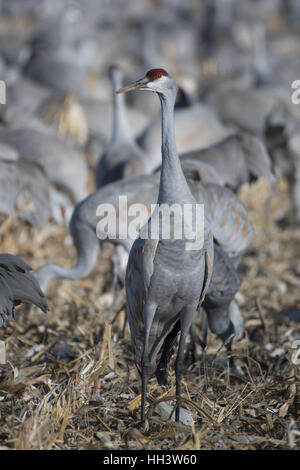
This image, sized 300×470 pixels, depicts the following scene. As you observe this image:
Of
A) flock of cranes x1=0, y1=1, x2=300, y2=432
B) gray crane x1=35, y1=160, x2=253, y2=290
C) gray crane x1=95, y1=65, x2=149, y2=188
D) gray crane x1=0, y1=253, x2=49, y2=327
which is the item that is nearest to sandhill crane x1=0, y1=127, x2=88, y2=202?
flock of cranes x1=0, y1=1, x2=300, y2=432

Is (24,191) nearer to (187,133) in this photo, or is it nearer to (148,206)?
(148,206)

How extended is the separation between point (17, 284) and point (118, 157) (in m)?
2.96

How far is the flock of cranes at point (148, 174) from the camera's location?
2.93 meters

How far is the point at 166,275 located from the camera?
9.55ft

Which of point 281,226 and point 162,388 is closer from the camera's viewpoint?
point 162,388

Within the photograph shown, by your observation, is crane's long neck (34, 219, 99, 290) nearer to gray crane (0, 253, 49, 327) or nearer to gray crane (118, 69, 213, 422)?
gray crane (0, 253, 49, 327)

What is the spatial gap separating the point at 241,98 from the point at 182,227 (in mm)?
6877

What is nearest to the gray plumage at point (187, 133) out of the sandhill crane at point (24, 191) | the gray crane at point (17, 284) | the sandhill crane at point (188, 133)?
the sandhill crane at point (188, 133)

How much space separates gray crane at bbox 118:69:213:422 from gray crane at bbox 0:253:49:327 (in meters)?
0.51

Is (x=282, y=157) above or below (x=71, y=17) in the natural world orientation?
below

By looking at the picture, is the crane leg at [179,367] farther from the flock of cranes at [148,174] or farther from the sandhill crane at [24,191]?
the sandhill crane at [24,191]

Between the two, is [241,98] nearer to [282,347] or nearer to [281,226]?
[281,226]

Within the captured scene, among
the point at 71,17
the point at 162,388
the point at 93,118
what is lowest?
the point at 162,388

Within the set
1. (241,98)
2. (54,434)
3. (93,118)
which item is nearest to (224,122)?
(241,98)
